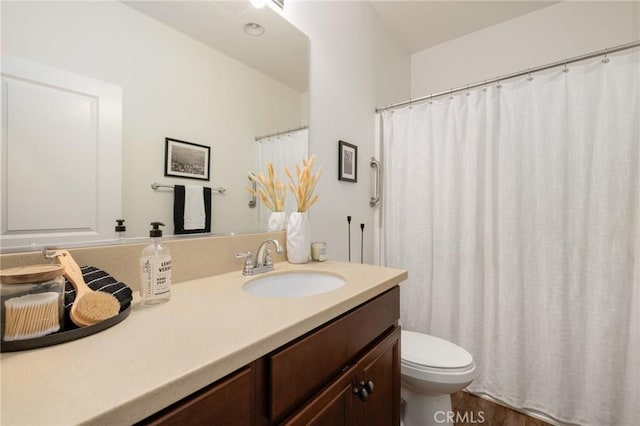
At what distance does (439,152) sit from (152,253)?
5.44 ft

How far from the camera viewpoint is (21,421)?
0.30 meters

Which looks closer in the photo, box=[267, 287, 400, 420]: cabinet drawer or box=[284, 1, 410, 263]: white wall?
box=[267, 287, 400, 420]: cabinet drawer

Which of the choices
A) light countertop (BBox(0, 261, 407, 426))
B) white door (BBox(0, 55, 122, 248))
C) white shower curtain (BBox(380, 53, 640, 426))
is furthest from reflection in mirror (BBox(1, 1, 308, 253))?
white shower curtain (BBox(380, 53, 640, 426))

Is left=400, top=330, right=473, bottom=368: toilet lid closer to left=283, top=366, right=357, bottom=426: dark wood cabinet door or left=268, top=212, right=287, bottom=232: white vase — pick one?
left=283, top=366, right=357, bottom=426: dark wood cabinet door

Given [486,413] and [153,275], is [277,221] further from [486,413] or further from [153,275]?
[486,413]

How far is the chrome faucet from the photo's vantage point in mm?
1034

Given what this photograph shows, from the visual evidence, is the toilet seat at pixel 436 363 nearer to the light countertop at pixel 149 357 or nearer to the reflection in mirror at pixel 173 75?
the light countertop at pixel 149 357

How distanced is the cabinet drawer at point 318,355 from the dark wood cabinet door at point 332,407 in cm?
2

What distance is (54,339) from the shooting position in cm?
48

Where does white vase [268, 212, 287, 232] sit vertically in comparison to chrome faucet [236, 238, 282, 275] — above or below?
above

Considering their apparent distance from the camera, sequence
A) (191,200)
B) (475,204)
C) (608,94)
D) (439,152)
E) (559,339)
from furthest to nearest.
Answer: (439,152) → (475,204) → (559,339) → (608,94) → (191,200)

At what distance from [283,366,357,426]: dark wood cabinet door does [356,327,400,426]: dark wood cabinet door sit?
2.0 inches

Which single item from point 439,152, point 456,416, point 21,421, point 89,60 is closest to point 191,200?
point 89,60

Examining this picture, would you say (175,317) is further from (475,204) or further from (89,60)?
(475,204)
